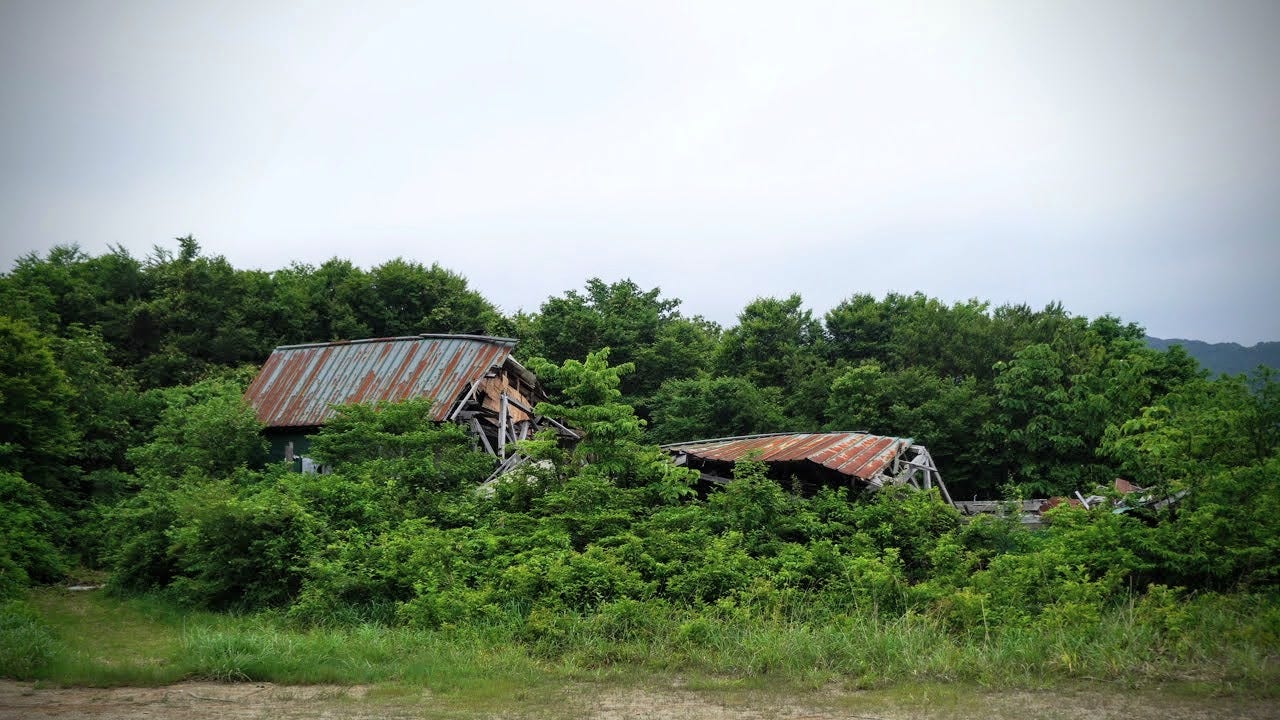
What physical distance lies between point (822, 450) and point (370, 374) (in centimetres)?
1293

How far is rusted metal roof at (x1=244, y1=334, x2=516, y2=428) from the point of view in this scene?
2333 cm

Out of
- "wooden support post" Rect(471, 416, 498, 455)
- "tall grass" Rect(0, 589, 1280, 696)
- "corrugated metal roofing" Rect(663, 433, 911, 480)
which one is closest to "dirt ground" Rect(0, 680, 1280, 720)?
"tall grass" Rect(0, 589, 1280, 696)

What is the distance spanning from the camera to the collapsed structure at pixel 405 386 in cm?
2322

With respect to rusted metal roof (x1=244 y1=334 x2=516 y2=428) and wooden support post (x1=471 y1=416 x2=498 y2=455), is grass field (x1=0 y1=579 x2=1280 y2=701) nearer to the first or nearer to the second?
wooden support post (x1=471 y1=416 x2=498 y2=455)

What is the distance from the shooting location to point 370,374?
2472 cm

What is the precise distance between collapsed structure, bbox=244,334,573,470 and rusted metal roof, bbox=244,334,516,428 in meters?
0.03

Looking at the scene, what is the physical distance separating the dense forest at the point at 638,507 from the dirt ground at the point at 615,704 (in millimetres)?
2014

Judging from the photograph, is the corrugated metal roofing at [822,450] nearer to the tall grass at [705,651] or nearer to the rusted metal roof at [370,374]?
the tall grass at [705,651]

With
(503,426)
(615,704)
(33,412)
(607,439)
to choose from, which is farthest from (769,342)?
(615,704)

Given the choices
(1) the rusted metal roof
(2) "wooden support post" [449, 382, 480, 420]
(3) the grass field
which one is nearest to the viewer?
(3) the grass field

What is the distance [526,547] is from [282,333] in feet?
87.7

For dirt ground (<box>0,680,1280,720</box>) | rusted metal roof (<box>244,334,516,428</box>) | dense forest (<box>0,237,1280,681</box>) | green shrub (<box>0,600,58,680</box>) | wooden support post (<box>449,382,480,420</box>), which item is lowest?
dirt ground (<box>0,680,1280,720</box>)

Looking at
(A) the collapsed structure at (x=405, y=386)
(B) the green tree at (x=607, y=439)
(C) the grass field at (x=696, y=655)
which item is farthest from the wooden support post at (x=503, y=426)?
(C) the grass field at (x=696, y=655)

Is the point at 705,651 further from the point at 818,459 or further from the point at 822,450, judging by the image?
the point at 822,450
